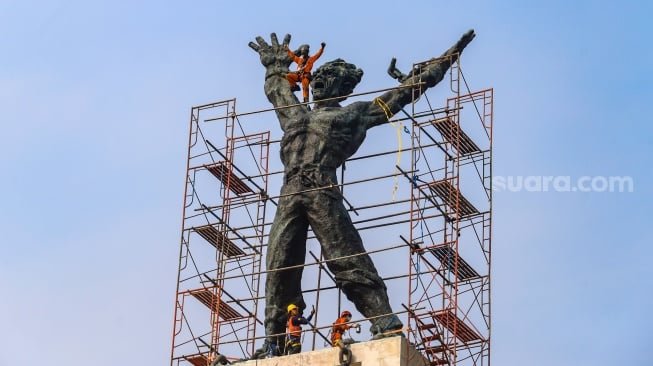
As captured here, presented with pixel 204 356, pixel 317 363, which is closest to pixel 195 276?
pixel 204 356

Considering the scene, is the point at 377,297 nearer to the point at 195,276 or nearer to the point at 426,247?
the point at 426,247

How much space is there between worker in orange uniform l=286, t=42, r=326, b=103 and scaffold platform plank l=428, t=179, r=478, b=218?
423 cm

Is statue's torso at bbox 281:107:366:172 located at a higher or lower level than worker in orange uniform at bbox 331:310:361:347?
higher

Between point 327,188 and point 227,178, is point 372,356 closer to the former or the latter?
point 327,188

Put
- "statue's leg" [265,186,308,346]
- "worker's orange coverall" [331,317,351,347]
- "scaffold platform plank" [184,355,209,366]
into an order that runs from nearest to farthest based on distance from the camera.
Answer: "worker's orange coverall" [331,317,351,347]
"statue's leg" [265,186,308,346]
"scaffold platform plank" [184,355,209,366]

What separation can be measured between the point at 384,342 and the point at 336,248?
3.64 m

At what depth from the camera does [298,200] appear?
62312 mm

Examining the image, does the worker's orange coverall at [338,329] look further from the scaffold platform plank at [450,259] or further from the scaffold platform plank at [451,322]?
the scaffold platform plank at [450,259]

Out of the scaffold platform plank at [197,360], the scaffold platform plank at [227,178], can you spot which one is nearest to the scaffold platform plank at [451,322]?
the scaffold platform plank at [197,360]

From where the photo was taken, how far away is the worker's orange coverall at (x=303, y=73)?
215 ft

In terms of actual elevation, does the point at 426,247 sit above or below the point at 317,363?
above

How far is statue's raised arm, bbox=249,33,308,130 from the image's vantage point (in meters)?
64.6

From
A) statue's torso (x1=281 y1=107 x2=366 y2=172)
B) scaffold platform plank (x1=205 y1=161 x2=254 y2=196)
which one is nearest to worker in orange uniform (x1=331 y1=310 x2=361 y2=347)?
statue's torso (x1=281 y1=107 x2=366 y2=172)

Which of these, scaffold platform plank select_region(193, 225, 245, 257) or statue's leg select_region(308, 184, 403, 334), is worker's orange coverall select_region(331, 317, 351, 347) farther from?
scaffold platform plank select_region(193, 225, 245, 257)
